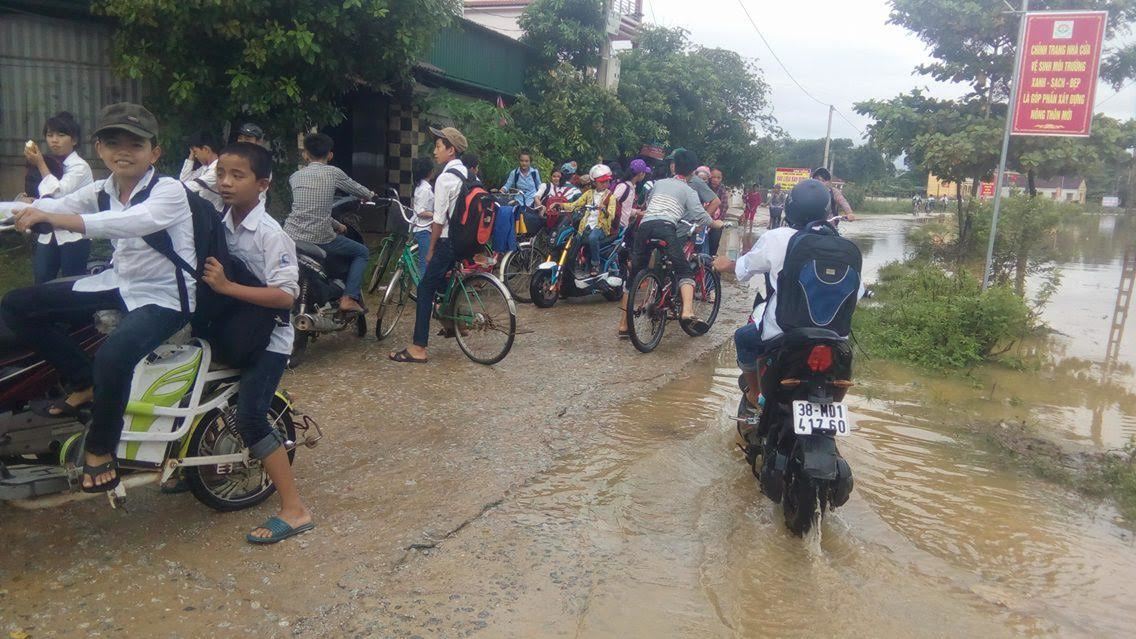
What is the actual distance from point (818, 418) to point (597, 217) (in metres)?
6.14

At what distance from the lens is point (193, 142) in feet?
19.5

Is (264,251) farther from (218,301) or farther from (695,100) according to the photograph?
(695,100)

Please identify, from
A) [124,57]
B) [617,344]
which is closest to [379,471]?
[617,344]

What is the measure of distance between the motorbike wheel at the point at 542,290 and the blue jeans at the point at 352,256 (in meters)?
2.96

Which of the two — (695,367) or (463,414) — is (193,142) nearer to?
(463,414)

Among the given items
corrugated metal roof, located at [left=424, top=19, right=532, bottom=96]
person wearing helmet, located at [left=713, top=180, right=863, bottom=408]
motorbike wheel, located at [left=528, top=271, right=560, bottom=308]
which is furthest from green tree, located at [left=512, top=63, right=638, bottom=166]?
person wearing helmet, located at [left=713, top=180, right=863, bottom=408]

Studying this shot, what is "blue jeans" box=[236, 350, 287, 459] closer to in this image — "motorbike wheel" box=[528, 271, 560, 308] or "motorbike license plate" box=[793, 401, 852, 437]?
"motorbike license plate" box=[793, 401, 852, 437]

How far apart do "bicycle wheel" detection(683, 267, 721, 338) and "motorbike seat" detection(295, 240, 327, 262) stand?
3.75 m

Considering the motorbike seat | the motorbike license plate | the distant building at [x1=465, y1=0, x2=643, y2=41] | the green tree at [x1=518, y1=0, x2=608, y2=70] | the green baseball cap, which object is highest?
the distant building at [x1=465, y1=0, x2=643, y2=41]

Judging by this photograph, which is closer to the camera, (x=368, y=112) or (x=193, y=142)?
(x=193, y=142)

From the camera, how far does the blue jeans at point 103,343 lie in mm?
3084

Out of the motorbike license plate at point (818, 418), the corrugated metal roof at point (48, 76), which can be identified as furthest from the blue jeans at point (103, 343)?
the corrugated metal roof at point (48, 76)

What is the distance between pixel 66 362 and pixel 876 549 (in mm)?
3643

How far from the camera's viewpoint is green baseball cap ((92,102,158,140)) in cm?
316
